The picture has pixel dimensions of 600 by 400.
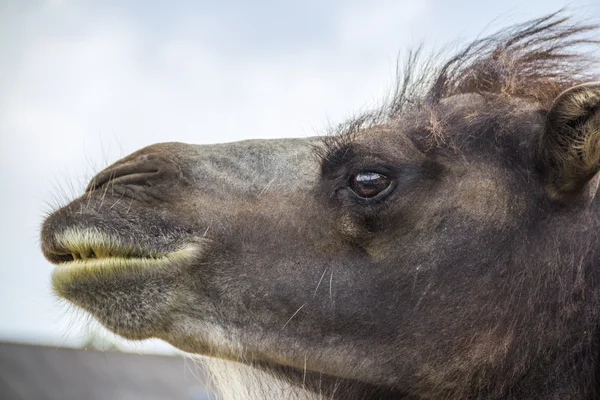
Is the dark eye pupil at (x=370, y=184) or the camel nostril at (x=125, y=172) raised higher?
the camel nostril at (x=125, y=172)

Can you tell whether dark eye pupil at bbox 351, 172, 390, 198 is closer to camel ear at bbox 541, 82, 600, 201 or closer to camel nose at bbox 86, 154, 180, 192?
camel ear at bbox 541, 82, 600, 201

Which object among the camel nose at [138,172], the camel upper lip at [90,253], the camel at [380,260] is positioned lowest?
the camel at [380,260]

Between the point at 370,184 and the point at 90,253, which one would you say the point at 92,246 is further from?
the point at 370,184

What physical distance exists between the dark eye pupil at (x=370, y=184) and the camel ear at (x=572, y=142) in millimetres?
809

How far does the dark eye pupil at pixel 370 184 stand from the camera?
150 inches

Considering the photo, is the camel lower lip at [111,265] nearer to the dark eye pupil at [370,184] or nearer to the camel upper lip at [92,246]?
the camel upper lip at [92,246]

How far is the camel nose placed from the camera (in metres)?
3.82

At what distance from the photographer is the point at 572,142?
370 cm

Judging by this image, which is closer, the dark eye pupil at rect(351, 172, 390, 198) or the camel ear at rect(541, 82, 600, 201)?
the camel ear at rect(541, 82, 600, 201)

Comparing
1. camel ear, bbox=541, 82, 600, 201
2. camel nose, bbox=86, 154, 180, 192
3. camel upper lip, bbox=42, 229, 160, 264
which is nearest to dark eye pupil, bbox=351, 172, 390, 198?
camel ear, bbox=541, 82, 600, 201

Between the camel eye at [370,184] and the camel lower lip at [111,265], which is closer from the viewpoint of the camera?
the camel lower lip at [111,265]

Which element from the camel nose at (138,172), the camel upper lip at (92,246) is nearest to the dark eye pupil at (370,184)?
the camel nose at (138,172)

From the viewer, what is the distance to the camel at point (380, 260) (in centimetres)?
367

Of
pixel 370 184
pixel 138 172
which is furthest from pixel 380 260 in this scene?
pixel 138 172
